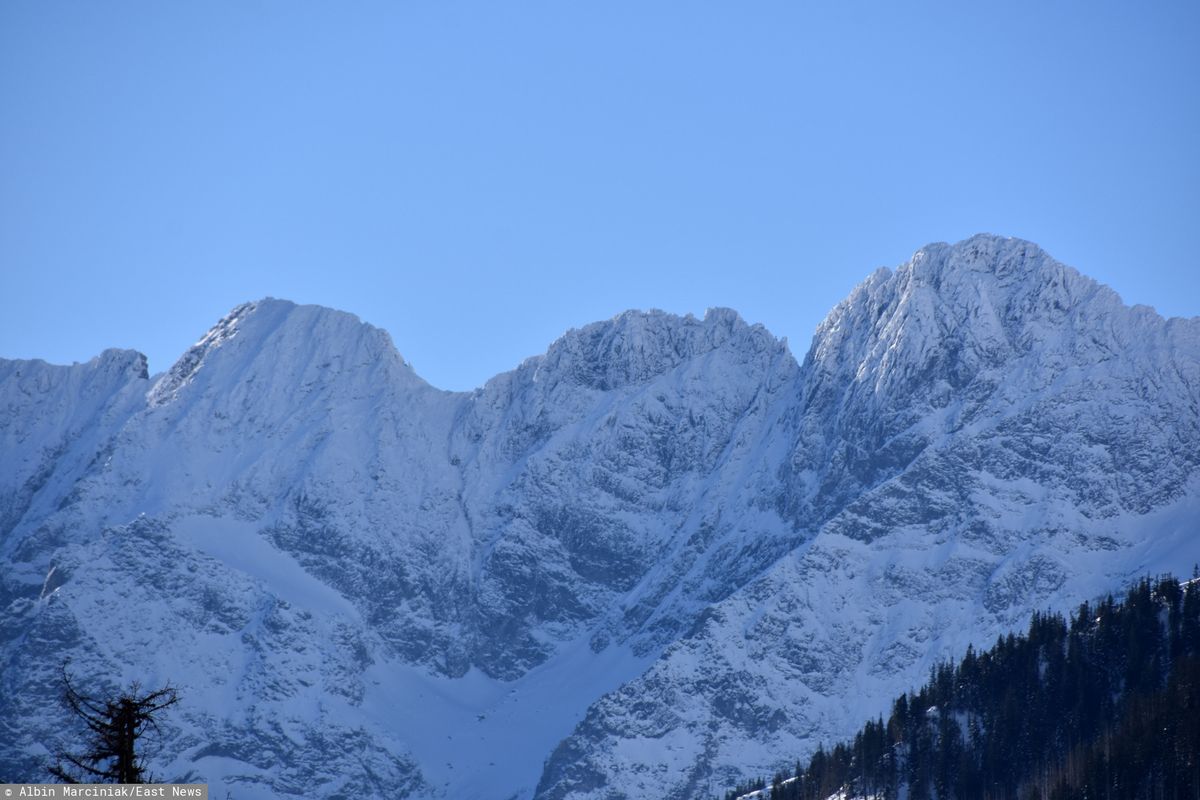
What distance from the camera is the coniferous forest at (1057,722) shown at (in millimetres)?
144125

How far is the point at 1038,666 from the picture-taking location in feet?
570

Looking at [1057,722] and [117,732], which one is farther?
[1057,722]

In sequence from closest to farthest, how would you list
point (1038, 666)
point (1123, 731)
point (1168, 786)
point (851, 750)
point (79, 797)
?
point (79, 797) < point (1168, 786) < point (1123, 731) < point (1038, 666) < point (851, 750)

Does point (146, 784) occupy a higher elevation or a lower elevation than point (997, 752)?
lower

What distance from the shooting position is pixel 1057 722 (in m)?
163

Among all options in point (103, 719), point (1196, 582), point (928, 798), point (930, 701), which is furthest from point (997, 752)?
point (103, 719)

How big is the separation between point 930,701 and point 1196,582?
2653 cm

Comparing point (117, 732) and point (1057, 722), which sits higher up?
point (1057, 722)

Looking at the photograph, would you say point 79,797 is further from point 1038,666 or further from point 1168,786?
point 1038,666

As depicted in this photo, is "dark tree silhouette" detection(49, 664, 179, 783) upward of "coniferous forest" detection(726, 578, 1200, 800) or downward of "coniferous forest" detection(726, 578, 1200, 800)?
downward

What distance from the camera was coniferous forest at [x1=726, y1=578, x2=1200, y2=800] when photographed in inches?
5674

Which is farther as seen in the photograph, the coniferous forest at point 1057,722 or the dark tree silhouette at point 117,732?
the coniferous forest at point 1057,722

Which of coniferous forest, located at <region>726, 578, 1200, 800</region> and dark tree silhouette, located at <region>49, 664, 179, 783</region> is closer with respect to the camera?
dark tree silhouette, located at <region>49, 664, 179, 783</region>

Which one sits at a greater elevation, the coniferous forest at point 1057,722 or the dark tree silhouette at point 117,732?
the coniferous forest at point 1057,722
